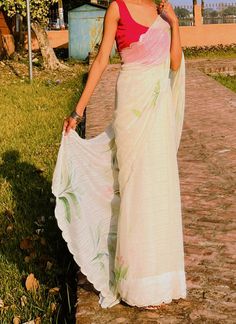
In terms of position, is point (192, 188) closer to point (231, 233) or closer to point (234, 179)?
point (234, 179)

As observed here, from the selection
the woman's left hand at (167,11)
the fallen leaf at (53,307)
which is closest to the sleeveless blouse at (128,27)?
the woman's left hand at (167,11)

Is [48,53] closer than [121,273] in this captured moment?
No

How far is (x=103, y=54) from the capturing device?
2.99 m

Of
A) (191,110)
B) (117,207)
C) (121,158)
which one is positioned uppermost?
(121,158)

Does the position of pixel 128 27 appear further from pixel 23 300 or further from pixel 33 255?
pixel 33 255

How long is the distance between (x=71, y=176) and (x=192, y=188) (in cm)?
231

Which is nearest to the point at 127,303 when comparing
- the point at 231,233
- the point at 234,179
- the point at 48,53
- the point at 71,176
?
the point at 71,176

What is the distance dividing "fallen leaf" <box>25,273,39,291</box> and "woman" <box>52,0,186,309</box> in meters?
0.59

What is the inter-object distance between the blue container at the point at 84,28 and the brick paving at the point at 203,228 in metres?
11.7

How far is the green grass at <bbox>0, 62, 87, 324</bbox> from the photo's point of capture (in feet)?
11.3

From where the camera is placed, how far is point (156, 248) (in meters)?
2.97

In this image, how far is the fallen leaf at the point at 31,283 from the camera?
11.6 feet

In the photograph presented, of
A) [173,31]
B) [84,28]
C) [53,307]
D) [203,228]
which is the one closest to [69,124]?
[173,31]

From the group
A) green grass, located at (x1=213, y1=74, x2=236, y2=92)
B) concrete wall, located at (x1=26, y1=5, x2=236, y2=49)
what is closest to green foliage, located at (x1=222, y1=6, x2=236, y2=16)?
concrete wall, located at (x1=26, y1=5, x2=236, y2=49)
